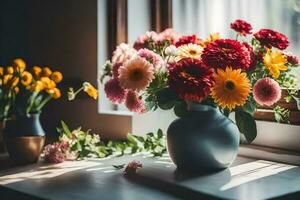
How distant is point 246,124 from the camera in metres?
1.36

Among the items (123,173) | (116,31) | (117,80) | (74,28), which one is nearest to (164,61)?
(117,80)

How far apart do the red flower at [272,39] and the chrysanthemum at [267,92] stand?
89 millimetres

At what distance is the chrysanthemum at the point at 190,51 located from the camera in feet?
4.55

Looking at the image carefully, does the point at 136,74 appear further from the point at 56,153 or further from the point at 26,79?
the point at 26,79

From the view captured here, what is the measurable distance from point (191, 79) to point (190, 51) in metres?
0.17

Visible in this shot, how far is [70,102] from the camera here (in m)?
2.18

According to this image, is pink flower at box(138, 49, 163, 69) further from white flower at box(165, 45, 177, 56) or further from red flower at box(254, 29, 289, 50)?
red flower at box(254, 29, 289, 50)

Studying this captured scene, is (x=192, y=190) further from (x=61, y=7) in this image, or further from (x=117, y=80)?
(x=61, y=7)

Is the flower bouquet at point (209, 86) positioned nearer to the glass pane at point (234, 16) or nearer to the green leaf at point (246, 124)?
the green leaf at point (246, 124)

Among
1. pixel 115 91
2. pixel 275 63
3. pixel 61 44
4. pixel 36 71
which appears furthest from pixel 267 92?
pixel 61 44

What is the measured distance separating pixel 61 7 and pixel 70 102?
0.37 meters

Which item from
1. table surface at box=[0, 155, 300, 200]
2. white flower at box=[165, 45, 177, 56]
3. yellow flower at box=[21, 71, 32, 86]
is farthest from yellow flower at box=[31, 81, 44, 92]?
white flower at box=[165, 45, 177, 56]

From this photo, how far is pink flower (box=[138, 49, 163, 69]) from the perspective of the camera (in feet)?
4.58

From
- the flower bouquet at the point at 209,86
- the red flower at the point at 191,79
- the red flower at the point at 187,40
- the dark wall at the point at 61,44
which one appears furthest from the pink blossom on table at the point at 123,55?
the dark wall at the point at 61,44
